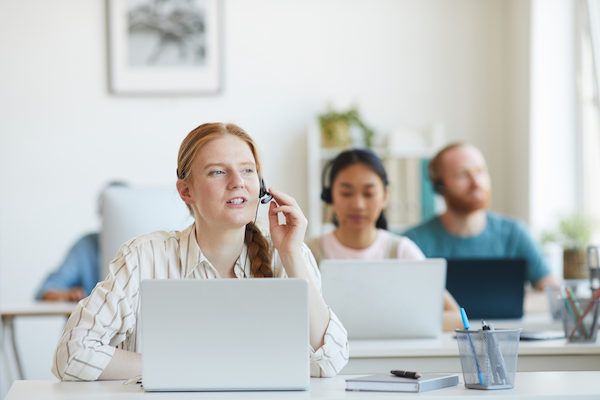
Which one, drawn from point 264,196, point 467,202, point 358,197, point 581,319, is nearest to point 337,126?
point 467,202

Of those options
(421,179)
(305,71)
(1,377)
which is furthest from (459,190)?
(1,377)

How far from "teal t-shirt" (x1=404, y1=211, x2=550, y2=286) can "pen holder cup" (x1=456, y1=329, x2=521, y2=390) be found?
1892 millimetres

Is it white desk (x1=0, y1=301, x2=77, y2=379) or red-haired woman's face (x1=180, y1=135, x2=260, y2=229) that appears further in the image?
white desk (x1=0, y1=301, x2=77, y2=379)

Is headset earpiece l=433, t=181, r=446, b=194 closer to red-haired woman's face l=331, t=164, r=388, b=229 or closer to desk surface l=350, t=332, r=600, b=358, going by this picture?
red-haired woman's face l=331, t=164, r=388, b=229

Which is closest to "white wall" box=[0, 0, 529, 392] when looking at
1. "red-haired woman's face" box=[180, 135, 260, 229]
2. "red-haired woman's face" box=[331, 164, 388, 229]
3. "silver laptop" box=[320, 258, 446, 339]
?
"red-haired woman's face" box=[331, 164, 388, 229]

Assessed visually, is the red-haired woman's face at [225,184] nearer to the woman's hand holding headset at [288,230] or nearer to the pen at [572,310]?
Answer: the woman's hand holding headset at [288,230]

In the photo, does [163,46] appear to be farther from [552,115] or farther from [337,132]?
[552,115]

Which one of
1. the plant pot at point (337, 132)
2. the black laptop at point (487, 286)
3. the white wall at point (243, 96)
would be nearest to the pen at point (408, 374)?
the black laptop at point (487, 286)

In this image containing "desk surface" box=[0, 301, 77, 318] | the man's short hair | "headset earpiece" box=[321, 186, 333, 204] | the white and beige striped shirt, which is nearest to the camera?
the white and beige striped shirt

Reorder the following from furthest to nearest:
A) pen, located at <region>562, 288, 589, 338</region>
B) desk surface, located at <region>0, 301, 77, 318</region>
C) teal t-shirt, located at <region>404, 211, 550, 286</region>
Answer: teal t-shirt, located at <region>404, 211, 550, 286</region> < desk surface, located at <region>0, 301, 77, 318</region> < pen, located at <region>562, 288, 589, 338</region>

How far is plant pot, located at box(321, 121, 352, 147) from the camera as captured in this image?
3793mm

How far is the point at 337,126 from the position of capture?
379cm

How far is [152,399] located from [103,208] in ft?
4.00

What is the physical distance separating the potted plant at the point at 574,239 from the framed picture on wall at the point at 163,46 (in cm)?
207
